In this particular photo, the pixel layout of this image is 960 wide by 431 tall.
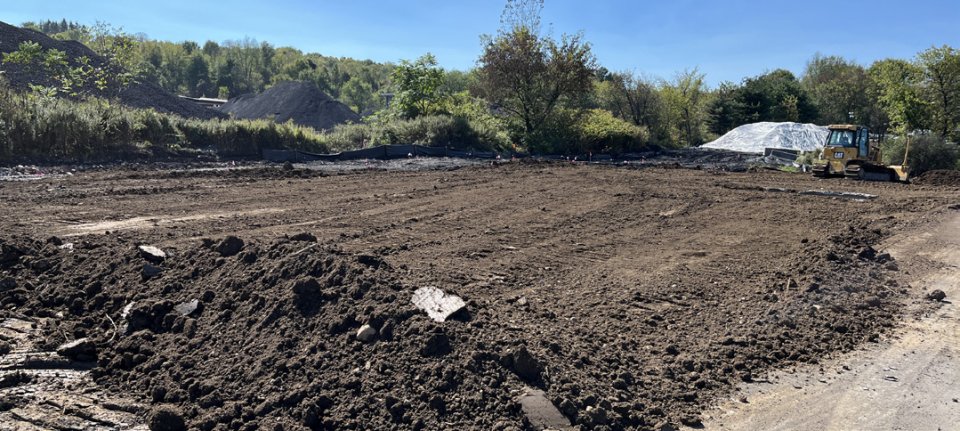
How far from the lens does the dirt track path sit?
176 inches

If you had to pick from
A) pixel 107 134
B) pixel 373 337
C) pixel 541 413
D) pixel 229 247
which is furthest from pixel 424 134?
pixel 541 413

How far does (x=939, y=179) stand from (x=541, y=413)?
70.8 ft

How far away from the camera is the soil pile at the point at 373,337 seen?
4254mm

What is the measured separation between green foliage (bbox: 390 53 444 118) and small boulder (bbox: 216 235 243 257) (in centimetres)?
2553

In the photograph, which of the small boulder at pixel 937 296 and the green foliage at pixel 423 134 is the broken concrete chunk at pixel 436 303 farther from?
the green foliage at pixel 423 134

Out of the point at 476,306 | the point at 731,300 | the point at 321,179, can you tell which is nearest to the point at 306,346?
the point at 476,306

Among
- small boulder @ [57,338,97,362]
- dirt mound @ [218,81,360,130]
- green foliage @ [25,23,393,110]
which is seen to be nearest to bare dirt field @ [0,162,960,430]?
small boulder @ [57,338,97,362]

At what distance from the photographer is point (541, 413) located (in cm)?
408

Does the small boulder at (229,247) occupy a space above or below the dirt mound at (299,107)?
below

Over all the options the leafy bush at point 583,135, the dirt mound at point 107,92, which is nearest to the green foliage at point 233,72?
the dirt mound at point 107,92

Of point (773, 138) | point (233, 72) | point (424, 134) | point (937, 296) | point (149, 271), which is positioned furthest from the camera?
point (233, 72)

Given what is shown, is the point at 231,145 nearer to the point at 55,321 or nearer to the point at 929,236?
the point at 55,321

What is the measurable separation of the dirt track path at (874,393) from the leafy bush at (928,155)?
2165cm

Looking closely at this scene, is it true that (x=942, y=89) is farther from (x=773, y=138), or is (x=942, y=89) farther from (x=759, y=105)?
(x=759, y=105)
